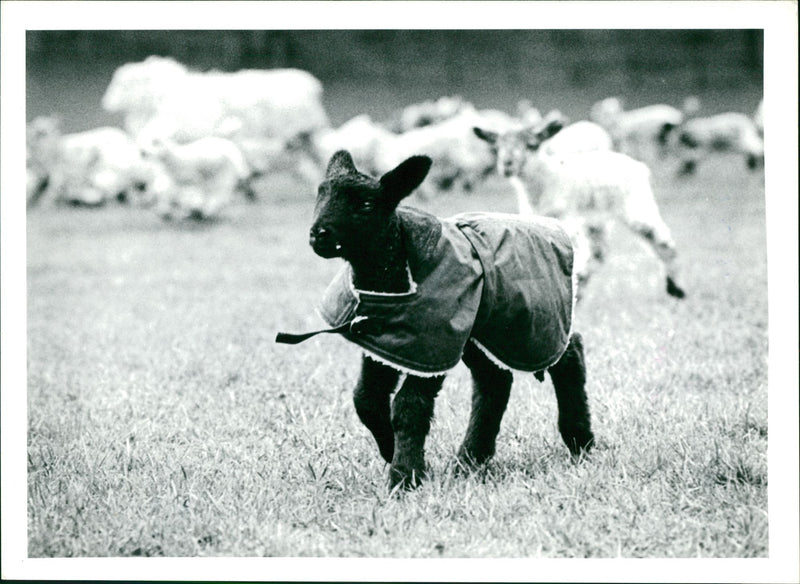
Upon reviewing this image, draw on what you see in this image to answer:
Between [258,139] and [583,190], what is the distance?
10.4ft

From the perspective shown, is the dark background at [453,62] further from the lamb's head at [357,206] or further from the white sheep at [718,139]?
the lamb's head at [357,206]

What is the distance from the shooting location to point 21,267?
439 centimetres

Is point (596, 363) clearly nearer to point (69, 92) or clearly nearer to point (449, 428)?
point (449, 428)

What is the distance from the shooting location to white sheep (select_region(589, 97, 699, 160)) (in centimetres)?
715

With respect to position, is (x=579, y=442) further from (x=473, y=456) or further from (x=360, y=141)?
(x=360, y=141)

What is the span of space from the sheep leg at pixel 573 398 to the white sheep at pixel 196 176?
442 centimetres

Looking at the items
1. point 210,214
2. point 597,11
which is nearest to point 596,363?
point 597,11

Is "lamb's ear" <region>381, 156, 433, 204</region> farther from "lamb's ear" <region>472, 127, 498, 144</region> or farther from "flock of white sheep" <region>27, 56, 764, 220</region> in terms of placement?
"lamb's ear" <region>472, 127, 498, 144</region>

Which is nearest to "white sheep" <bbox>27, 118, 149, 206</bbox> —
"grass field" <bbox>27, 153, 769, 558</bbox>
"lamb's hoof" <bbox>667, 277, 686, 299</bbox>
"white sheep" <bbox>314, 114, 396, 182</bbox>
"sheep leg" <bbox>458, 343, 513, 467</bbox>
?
"grass field" <bbox>27, 153, 769, 558</bbox>

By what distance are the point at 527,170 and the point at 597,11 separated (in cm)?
212

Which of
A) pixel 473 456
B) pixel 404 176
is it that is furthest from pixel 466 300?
pixel 473 456

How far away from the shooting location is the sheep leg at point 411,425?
361 centimetres

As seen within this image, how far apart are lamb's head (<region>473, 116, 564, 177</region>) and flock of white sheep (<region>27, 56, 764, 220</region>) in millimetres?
34

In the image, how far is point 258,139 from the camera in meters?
8.41
